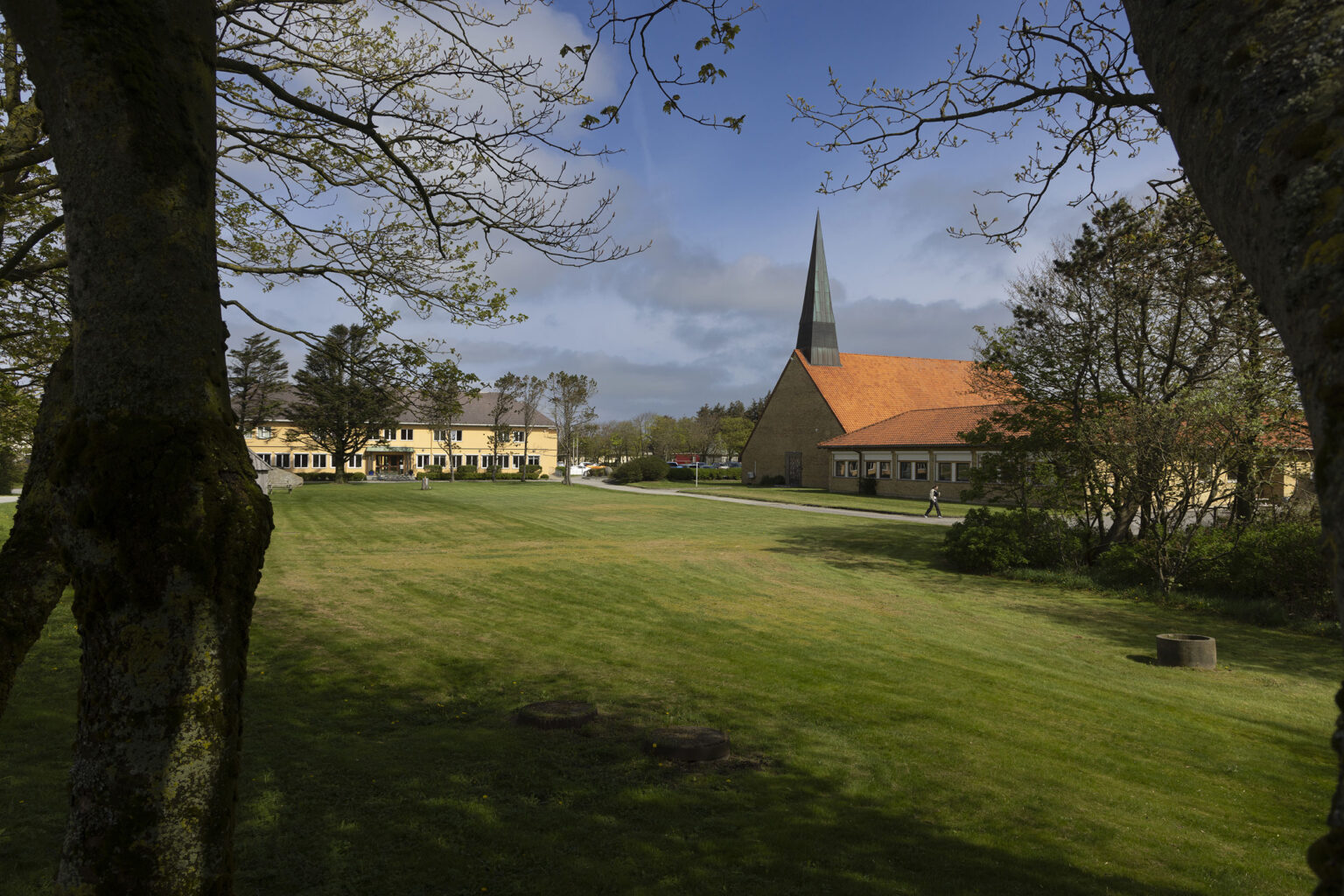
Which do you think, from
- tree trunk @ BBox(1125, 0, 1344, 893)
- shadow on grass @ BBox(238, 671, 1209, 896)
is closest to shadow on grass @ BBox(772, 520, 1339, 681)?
shadow on grass @ BBox(238, 671, 1209, 896)

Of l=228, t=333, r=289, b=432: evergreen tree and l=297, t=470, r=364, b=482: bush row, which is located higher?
l=228, t=333, r=289, b=432: evergreen tree

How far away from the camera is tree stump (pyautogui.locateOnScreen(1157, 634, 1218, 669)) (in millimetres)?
10773

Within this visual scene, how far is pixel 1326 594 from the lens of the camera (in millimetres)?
13141

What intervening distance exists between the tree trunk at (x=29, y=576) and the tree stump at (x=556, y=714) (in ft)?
13.3

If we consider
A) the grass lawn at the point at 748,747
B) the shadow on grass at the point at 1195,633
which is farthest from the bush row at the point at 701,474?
the grass lawn at the point at 748,747

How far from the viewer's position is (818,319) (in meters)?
56.2

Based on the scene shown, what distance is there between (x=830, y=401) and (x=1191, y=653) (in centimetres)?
4174

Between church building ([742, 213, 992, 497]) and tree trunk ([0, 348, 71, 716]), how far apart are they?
145 feet

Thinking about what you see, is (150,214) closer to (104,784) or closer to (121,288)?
(121,288)

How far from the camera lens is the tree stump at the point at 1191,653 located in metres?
10.8

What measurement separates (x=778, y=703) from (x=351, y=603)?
8.32 meters

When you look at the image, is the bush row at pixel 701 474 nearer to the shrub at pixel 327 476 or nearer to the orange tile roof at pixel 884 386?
the orange tile roof at pixel 884 386

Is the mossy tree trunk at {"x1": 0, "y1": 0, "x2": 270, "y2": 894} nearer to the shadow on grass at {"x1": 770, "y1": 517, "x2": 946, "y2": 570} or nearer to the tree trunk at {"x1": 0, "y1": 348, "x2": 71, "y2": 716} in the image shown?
the tree trunk at {"x1": 0, "y1": 348, "x2": 71, "y2": 716}

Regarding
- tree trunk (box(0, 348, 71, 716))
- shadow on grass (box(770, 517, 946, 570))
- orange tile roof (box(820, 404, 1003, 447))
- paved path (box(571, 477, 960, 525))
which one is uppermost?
orange tile roof (box(820, 404, 1003, 447))
